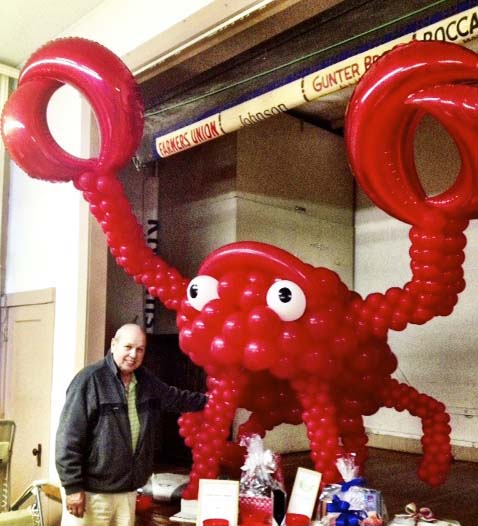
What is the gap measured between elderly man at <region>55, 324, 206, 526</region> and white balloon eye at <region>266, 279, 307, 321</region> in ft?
1.89

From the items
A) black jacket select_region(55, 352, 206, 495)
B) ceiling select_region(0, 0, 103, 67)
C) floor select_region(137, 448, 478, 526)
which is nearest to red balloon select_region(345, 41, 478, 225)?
black jacket select_region(55, 352, 206, 495)

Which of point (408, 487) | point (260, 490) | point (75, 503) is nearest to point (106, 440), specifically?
point (75, 503)

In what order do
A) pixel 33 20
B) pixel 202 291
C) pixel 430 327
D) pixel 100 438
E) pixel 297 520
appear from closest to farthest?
pixel 297 520, pixel 100 438, pixel 202 291, pixel 33 20, pixel 430 327

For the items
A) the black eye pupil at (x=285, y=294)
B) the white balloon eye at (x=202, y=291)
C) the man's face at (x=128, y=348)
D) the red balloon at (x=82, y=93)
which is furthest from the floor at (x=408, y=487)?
the red balloon at (x=82, y=93)

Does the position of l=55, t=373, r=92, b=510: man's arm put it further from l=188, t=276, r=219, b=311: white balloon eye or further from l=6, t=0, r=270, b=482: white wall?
l=6, t=0, r=270, b=482: white wall

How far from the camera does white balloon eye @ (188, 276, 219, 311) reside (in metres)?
2.97

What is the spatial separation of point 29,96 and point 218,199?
6.89ft

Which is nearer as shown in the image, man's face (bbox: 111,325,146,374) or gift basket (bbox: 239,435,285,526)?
gift basket (bbox: 239,435,285,526)

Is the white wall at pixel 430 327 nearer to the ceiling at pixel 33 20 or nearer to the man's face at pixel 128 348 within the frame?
the ceiling at pixel 33 20

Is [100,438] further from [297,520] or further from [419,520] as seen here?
[419,520]

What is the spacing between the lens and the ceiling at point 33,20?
3.81 m

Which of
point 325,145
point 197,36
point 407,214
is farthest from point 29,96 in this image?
point 325,145

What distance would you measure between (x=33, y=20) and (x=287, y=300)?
2532 mm

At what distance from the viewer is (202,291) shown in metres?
2.98
